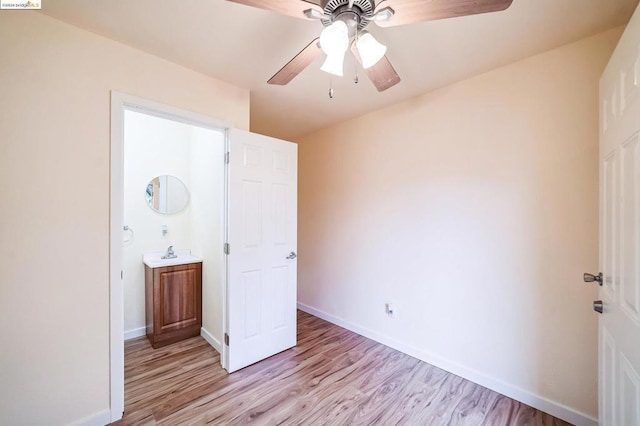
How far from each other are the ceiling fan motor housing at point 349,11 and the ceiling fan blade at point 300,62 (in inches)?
4.6

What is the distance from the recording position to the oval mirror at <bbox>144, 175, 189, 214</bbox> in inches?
114

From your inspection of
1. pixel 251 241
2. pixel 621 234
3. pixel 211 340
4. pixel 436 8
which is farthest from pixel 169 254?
pixel 621 234

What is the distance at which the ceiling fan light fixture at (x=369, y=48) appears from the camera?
1.19 m

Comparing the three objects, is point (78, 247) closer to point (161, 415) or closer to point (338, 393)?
point (161, 415)

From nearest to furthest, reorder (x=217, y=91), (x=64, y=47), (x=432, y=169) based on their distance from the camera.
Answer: (x=64, y=47)
(x=217, y=91)
(x=432, y=169)

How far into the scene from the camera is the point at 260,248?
234cm

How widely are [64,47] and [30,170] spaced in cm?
75

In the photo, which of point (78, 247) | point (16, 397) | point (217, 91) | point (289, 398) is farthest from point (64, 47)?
point (289, 398)

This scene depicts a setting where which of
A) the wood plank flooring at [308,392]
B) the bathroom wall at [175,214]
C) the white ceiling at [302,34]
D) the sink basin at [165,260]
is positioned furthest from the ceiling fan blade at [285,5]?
the sink basin at [165,260]

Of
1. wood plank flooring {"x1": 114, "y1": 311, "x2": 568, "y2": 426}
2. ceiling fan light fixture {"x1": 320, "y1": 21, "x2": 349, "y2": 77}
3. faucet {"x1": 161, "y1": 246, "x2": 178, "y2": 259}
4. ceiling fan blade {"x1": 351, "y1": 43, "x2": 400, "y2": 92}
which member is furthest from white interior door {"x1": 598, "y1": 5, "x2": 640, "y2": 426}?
faucet {"x1": 161, "y1": 246, "x2": 178, "y2": 259}

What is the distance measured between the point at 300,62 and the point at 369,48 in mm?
395

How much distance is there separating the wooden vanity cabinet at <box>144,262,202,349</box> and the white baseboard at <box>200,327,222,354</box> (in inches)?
3.1

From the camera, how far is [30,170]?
1417mm

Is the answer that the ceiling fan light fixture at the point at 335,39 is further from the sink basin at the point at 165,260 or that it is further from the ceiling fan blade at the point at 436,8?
the sink basin at the point at 165,260
